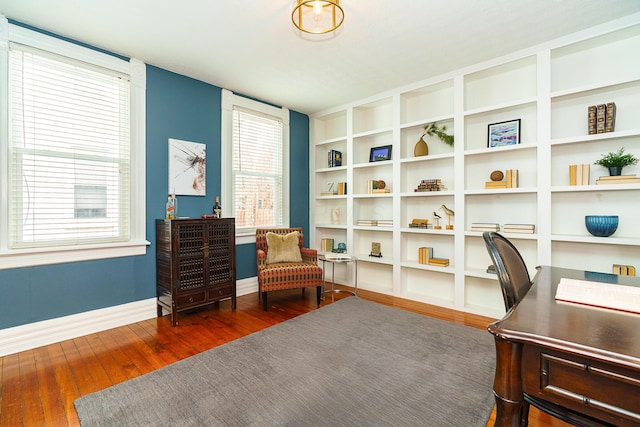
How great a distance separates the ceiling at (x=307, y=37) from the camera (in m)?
2.29

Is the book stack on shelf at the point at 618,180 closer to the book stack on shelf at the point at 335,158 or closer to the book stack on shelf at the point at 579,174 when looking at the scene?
the book stack on shelf at the point at 579,174

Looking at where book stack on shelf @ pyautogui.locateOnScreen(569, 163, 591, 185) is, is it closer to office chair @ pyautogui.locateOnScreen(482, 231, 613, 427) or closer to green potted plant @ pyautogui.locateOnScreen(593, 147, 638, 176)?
green potted plant @ pyautogui.locateOnScreen(593, 147, 638, 176)

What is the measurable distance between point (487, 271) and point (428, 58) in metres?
2.43

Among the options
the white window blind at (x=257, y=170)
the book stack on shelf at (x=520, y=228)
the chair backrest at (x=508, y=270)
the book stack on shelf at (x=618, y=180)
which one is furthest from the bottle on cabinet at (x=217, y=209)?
the book stack on shelf at (x=618, y=180)

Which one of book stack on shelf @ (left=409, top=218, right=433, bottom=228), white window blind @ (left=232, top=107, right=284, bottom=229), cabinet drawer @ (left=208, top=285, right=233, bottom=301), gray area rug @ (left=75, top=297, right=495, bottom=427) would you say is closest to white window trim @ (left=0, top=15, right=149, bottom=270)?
cabinet drawer @ (left=208, top=285, right=233, bottom=301)

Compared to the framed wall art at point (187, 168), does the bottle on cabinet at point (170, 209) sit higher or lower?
lower

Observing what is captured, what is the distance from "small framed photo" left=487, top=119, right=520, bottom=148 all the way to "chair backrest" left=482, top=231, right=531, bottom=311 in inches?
85.4

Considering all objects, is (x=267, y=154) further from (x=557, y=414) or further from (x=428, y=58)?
(x=557, y=414)

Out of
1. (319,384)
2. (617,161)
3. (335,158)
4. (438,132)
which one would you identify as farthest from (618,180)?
(335,158)

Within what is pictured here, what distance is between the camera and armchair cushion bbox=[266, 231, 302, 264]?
3.74 metres

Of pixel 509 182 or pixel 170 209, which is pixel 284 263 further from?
pixel 509 182

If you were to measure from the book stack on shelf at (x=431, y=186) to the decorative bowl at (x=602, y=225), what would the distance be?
1.43m

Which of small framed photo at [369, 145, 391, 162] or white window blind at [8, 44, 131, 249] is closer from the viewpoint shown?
white window blind at [8, 44, 131, 249]

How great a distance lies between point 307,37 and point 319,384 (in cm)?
289
